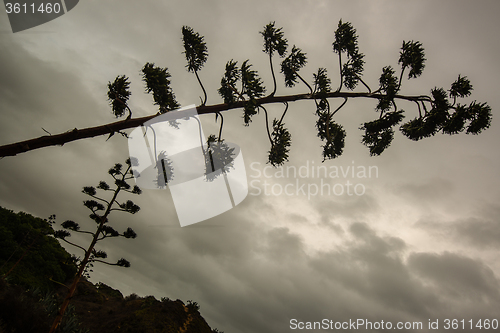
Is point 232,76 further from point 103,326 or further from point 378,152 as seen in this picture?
point 103,326

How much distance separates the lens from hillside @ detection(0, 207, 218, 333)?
12195 mm

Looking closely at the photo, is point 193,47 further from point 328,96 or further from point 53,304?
point 53,304

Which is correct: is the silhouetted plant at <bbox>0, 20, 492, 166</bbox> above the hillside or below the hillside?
above

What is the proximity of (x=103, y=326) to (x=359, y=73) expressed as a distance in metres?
31.6

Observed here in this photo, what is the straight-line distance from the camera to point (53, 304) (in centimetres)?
1772

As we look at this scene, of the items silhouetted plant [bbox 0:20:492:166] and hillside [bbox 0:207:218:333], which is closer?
silhouetted plant [bbox 0:20:492:166]

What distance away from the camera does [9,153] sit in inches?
139

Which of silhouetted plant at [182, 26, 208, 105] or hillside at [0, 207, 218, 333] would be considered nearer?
silhouetted plant at [182, 26, 208, 105]

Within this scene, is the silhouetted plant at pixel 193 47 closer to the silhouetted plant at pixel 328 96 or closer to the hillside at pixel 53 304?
the silhouetted plant at pixel 328 96

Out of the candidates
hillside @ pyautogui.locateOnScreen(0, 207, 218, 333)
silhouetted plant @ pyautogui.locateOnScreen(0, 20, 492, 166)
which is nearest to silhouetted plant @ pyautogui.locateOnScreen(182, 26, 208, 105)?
silhouetted plant @ pyautogui.locateOnScreen(0, 20, 492, 166)

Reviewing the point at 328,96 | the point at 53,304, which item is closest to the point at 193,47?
the point at 328,96

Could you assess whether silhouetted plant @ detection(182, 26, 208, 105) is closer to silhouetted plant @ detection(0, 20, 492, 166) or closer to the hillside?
silhouetted plant @ detection(0, 20, 492, 166)

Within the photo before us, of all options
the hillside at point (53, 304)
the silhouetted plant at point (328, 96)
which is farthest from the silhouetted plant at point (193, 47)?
the hillside at point (53, 304)

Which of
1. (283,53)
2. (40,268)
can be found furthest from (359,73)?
(40,268)
